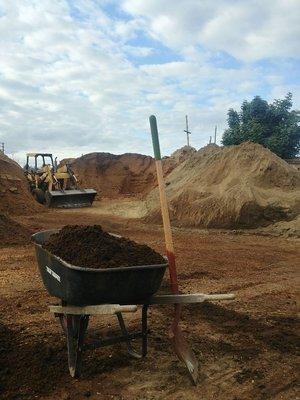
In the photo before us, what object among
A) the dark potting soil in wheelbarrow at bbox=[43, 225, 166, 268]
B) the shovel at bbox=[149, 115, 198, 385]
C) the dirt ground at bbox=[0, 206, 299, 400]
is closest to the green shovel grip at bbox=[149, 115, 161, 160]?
the shovel at bbox=[149, 115, 198, 385]

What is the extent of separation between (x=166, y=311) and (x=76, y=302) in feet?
8.12

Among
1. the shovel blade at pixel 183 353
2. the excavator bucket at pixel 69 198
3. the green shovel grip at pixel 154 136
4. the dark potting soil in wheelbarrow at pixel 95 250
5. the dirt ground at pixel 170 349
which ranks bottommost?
the dirt ground at pixel 170 349

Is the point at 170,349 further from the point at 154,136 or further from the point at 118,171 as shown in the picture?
the point at 118,171

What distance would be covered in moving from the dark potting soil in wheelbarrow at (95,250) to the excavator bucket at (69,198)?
18.2 meters

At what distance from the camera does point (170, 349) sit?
4.57 m

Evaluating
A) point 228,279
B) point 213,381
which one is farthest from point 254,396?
point 228,279

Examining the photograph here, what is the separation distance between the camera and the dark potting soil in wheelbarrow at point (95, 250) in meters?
3.69

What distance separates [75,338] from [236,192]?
12637mm

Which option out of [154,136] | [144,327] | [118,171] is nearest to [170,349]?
[144,327]

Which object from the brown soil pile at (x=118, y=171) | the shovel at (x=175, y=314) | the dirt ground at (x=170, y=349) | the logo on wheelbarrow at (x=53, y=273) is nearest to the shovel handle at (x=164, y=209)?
the shovel at (x=175, y=314)

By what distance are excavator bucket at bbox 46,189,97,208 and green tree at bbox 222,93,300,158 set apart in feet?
29.5

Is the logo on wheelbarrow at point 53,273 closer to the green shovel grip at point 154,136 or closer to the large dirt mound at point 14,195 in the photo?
the green shovel grip at point 154,136

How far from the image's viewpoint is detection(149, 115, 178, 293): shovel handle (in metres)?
4.03

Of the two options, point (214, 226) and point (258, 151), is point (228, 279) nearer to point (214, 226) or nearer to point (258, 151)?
point (214, 226)
